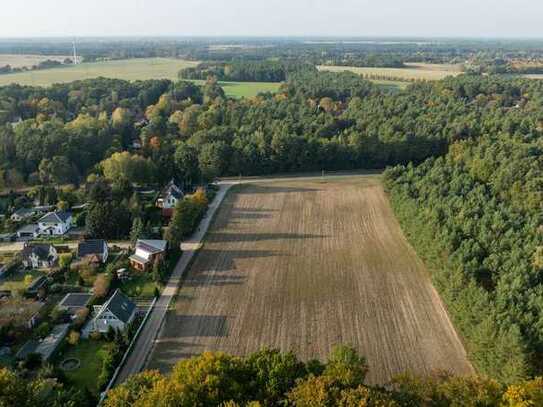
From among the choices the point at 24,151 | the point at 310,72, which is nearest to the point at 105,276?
the point at 24,151

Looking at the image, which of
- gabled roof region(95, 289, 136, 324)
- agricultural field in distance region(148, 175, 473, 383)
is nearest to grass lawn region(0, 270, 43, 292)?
gabled roof region(95, 289, 136, 324)

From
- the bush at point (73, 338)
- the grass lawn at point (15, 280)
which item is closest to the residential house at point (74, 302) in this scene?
the bush at point (73, 338)

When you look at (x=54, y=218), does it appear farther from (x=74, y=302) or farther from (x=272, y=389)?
(x=272, y=389)

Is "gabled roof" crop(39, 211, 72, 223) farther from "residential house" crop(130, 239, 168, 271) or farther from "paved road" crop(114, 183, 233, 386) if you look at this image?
"paved road" crop(114, 183, 233, 386)

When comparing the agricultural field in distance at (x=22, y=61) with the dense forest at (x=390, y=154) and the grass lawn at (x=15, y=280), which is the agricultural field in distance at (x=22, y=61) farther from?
the grass lawn at (x=15, y=280)

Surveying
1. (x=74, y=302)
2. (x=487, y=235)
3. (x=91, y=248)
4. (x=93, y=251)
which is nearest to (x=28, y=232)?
(x=91, y=248)
